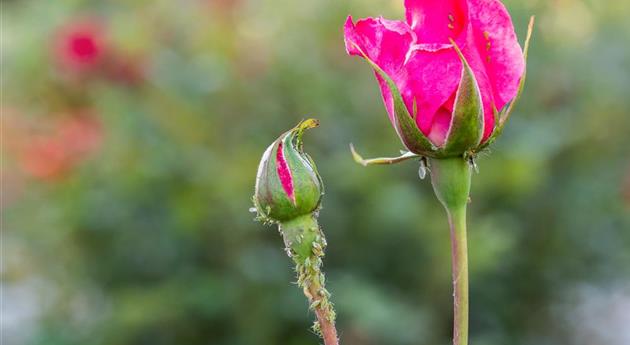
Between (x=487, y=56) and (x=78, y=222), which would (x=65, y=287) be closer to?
(x=78, y=222)

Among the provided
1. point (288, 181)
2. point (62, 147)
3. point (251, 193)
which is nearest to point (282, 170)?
point (288, 181)

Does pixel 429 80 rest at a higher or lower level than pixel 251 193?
lower

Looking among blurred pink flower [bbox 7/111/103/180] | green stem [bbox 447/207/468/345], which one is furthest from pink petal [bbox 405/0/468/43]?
blurred pink flower [bbox 7/111/103/180]

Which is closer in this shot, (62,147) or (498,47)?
(498,47)

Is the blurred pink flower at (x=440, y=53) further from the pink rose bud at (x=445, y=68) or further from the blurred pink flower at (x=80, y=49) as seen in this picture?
the blurred pink flower at (x=80, y=49)

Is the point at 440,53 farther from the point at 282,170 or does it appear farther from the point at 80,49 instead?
the point at 80,49

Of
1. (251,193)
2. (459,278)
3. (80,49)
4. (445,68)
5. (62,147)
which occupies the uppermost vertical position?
(80,49)

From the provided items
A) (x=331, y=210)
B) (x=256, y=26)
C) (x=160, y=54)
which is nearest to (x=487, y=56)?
(x=331, y=210)
